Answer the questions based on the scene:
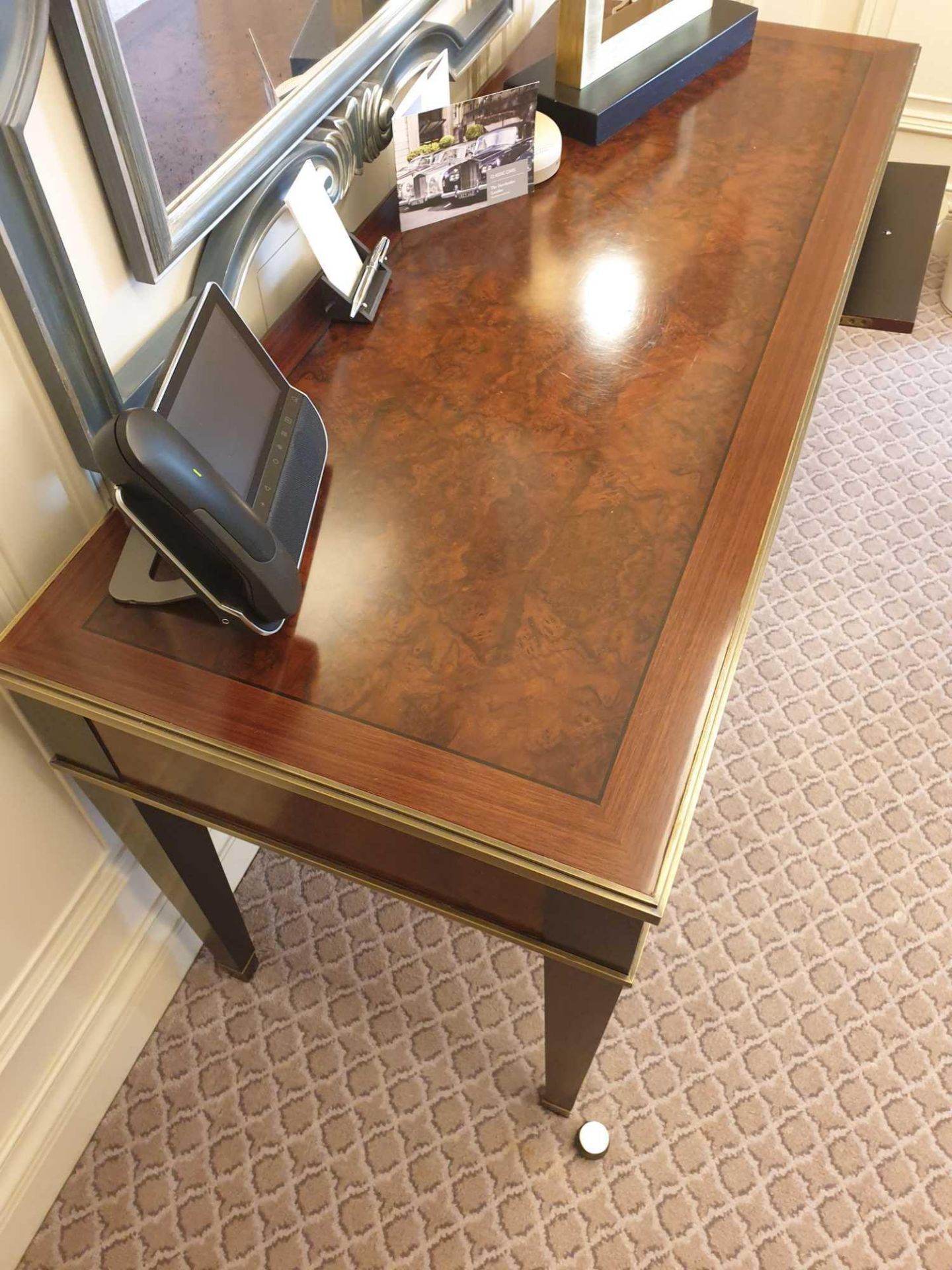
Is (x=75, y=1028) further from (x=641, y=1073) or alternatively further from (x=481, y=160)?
(x=481, y=160)

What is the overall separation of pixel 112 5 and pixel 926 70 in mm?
2346

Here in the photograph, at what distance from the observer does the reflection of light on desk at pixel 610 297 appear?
121cm

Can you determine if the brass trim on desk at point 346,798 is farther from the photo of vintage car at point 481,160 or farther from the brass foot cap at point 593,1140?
the photo of vintage car at point 481,160

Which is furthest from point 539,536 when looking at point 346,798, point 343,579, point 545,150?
point 545,150

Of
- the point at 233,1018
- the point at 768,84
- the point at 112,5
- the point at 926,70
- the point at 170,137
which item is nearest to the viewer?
the point at 112,5

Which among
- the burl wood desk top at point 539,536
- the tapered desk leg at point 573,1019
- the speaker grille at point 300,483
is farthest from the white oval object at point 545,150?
the tapered desk leg at point 573,1019

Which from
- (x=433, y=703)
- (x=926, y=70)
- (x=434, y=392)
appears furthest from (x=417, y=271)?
(x=926, y=70)

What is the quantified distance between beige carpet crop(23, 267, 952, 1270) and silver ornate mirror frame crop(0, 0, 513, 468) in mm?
938

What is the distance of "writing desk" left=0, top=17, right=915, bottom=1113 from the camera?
2.71 ft

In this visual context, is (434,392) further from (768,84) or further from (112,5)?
(768,84)

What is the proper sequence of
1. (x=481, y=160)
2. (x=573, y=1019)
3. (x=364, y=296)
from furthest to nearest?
(x=481, y=160), (x=364, y=296), (x=573, y=1019)

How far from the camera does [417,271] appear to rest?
1.29 metres

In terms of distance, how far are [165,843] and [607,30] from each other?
136 centimetres

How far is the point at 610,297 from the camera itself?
124 cm
